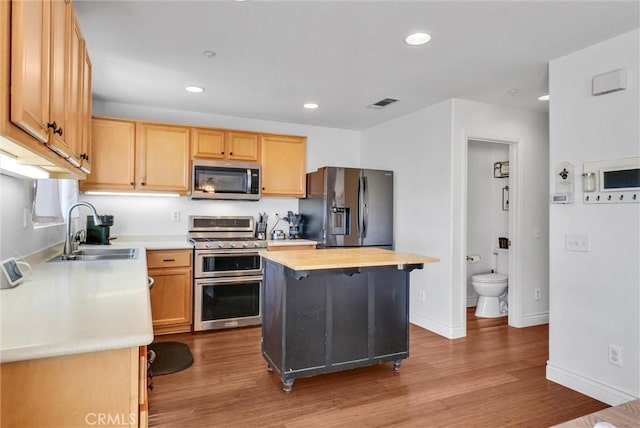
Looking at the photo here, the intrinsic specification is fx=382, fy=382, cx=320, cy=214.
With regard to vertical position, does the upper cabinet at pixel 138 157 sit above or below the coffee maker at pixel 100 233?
above

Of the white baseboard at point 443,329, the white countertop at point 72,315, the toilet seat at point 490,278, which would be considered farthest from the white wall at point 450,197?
the white countertop at point 72,315

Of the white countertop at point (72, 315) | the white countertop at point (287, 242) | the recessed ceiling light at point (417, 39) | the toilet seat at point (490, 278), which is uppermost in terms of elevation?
the recessed ceiling light at point (417, 39)

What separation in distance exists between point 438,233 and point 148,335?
3360 mm

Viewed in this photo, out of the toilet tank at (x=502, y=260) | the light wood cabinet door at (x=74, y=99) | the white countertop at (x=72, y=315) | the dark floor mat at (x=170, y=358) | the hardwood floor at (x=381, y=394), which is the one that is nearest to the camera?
the white countertop at (x=72, y=315)

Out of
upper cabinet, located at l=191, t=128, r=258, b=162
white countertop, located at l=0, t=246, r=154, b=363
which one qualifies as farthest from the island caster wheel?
upper cabinet, located at l=191, t=128, r=258, b=162

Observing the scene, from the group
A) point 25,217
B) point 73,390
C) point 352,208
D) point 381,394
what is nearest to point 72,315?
point 73,390

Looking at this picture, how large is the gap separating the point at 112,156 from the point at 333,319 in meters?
2.84

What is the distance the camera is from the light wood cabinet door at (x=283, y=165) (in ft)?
15.0

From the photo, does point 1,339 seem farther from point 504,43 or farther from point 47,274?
point 504,43

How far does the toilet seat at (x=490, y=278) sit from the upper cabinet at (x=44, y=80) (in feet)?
14.1

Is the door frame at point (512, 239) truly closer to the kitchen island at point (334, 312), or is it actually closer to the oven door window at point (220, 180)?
the kitchen island at point (334, 312)

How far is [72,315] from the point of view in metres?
1.22

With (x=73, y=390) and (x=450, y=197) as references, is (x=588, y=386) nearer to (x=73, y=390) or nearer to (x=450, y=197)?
(x=450, y=197)

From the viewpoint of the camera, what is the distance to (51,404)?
1.05 meters
